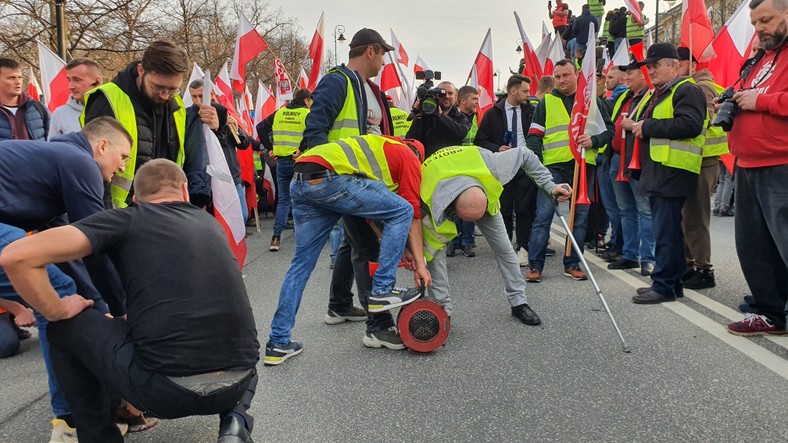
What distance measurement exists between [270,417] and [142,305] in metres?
1.02

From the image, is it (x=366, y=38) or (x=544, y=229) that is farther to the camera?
(x=544, y=229)

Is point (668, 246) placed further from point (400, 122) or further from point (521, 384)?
point (400, 122)

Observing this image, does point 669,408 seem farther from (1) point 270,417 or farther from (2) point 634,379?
(1) point 270,417

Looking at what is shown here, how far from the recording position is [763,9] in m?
3.64

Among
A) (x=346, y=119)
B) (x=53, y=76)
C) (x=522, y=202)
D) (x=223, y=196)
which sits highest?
(x=53, y=76)

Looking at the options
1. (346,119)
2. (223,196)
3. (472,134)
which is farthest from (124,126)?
(472,134)

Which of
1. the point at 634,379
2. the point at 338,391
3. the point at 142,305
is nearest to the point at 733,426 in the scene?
the point at 634,379

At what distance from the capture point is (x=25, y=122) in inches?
230

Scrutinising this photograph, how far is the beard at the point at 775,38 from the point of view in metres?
3.60

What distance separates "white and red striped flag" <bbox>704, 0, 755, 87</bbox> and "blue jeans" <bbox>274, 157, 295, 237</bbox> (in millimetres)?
5406

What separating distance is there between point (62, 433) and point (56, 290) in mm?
665

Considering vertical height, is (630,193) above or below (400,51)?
below

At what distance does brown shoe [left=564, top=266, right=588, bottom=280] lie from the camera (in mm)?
5633

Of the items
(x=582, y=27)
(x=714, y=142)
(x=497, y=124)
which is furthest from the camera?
(x=582, y=27)
